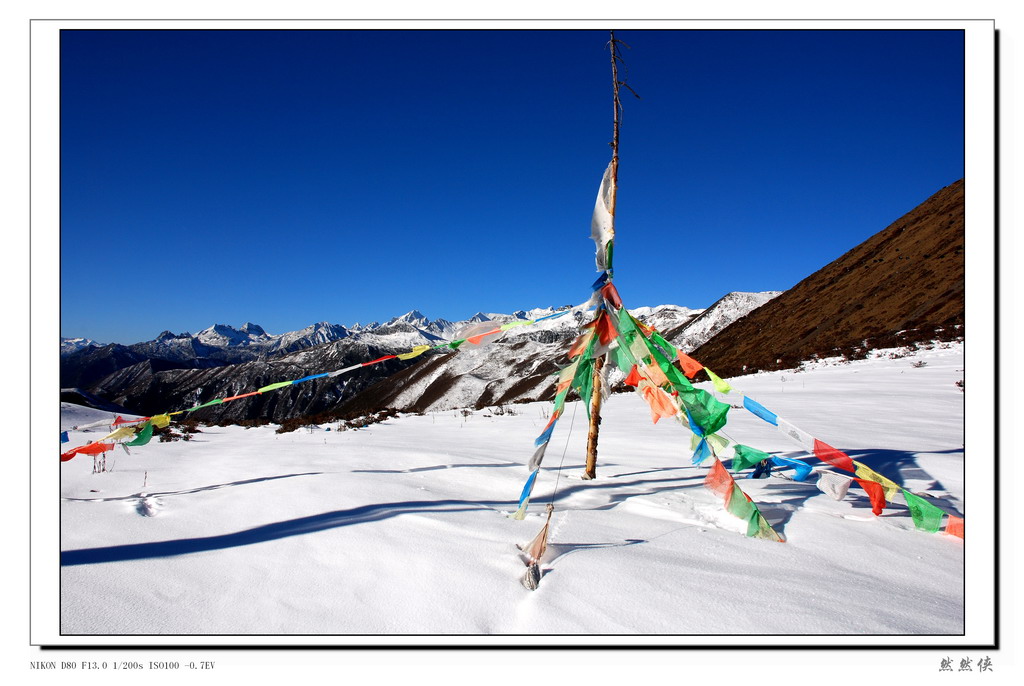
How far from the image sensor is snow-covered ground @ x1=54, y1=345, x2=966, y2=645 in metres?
2.02

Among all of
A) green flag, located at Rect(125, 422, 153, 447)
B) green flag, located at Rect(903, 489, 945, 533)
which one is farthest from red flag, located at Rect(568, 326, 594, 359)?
green flag, located at Rect(125, 422, 153, 447)

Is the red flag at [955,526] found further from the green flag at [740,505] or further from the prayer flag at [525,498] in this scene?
the prayer flag at [525,498]

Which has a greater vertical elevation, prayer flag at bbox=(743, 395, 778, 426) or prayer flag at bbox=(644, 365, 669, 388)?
prayer flag at bbox=(644, 365, 669, 388)

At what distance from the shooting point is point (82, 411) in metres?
11.1

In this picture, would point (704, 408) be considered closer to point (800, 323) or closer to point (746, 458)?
point (746, 458)

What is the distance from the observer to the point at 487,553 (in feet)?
8.63

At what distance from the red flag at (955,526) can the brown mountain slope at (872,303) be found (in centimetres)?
1411

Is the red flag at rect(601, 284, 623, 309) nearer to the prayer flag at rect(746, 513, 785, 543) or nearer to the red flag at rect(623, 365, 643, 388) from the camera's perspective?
the red flag at rect(623, 365, 643, 388)

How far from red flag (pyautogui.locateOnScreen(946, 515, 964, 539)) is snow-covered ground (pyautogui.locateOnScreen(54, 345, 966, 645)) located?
0.17ft

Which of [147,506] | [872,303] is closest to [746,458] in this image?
[147,506]

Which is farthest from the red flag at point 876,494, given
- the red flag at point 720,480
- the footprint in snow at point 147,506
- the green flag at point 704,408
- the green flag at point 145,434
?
the green flag at point 145,434

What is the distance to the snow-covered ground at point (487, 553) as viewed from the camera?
79.7 inches
